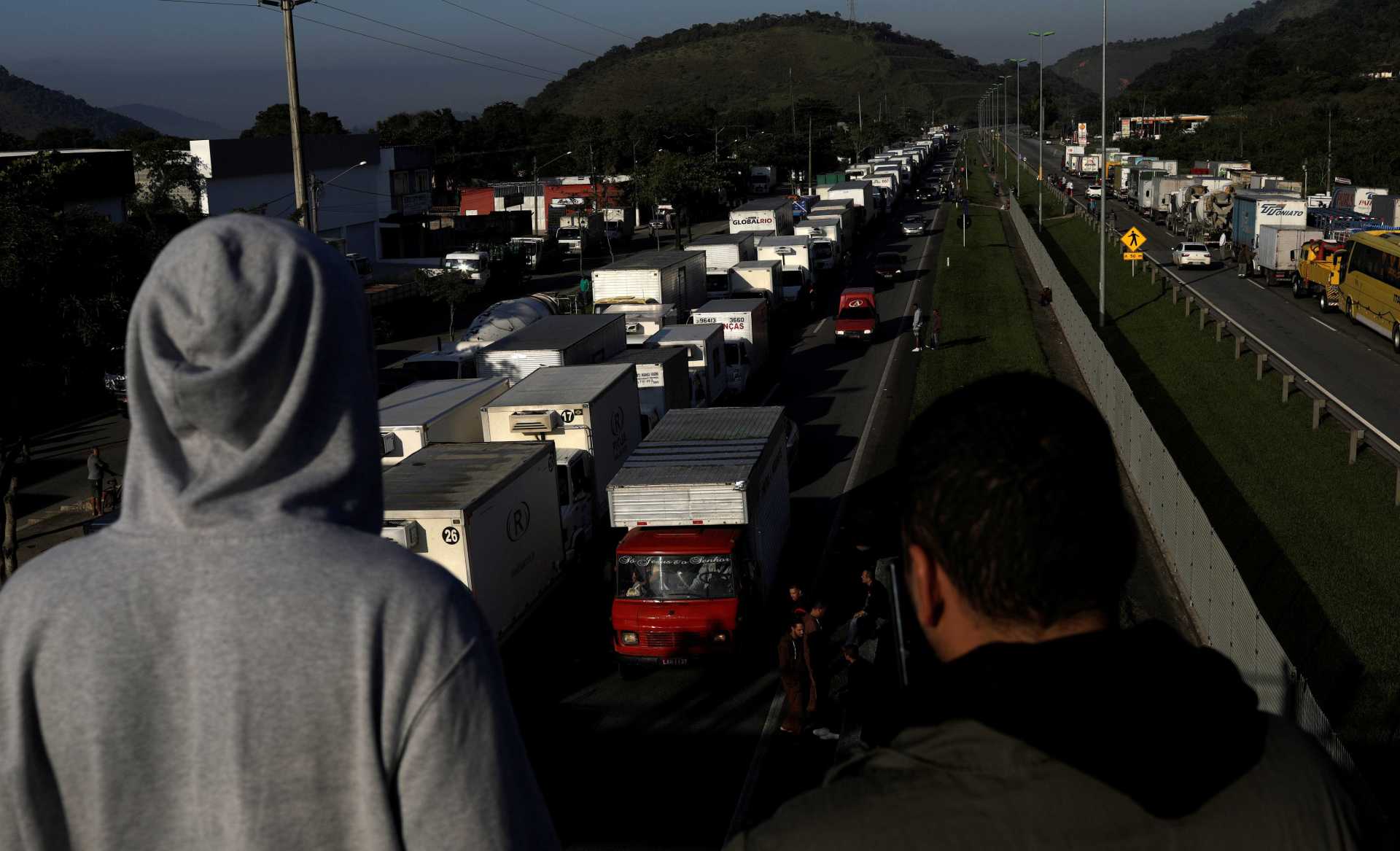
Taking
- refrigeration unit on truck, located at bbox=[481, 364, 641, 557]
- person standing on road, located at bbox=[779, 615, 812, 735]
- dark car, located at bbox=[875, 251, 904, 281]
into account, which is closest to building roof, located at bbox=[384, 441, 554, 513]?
refrigeration unit on truck, located at bbox=[481, 364, 641, 557]

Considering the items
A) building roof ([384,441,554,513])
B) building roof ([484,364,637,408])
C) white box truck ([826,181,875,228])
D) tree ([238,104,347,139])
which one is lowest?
building roof ([384,441,554,513])

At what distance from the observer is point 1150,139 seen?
164 meters

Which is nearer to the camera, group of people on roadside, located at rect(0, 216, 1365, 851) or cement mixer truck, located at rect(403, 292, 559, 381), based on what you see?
group of people on roadside, located at rect(0, 216, 1365, 851)

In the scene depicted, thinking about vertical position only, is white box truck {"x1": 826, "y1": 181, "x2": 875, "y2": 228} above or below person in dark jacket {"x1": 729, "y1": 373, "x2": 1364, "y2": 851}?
above

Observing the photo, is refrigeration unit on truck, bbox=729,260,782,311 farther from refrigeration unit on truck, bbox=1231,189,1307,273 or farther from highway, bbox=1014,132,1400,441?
refrigeration unit on truck, bbox=1231,189,1307,273

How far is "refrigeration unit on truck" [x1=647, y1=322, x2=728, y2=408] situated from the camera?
3173 cm

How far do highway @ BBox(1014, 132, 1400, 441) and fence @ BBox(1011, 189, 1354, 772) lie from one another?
6358mm

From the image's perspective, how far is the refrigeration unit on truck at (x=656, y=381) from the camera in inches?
1086

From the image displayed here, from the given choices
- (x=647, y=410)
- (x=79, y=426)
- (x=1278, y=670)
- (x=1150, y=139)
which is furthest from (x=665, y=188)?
(x=1150, y=139)

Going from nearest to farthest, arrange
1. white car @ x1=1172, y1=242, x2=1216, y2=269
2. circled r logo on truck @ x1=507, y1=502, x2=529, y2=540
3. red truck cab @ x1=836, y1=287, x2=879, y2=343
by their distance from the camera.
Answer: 1. circled r logo on truck @ x1=507, y1=502, x2=529, y2=540
2. red truck cab @ x1=836, y1=287, x2=879, y2=343
3. white car @ x1=1172, y1=242, x2=1216, y2=269

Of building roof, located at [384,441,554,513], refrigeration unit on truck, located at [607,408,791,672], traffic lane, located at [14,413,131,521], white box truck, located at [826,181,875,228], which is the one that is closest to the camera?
building roof, located at [384,441,554,513]

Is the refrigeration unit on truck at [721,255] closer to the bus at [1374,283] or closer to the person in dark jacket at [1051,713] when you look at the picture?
the bus at [1374,283]

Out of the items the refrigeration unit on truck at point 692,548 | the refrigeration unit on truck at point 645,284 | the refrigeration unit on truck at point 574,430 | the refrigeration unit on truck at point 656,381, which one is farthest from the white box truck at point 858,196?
the refrigeration unit on truck at point 692,548

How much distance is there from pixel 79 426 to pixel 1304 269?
1664 inches
